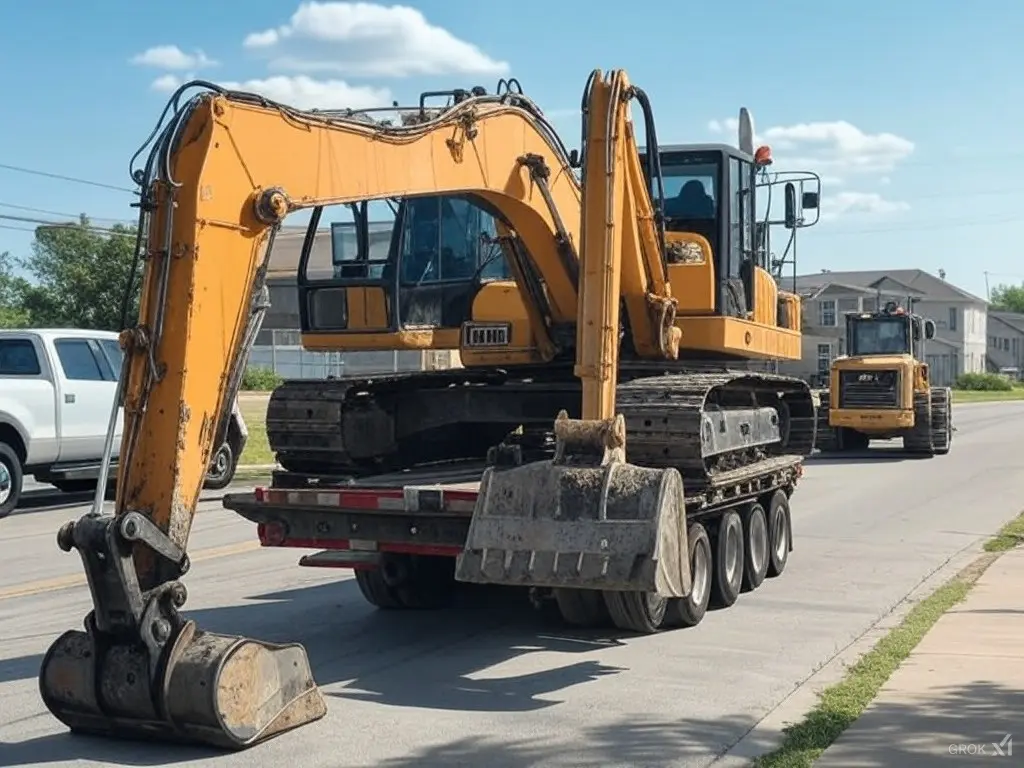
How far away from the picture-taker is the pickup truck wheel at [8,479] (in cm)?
1681

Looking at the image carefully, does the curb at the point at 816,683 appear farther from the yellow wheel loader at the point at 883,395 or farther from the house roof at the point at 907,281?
the house roof at the point at 907,281

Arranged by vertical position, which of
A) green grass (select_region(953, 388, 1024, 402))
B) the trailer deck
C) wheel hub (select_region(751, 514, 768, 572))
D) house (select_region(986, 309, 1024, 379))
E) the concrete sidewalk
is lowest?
the concrete sidewalk

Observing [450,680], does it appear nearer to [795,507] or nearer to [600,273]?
A: [600,273]

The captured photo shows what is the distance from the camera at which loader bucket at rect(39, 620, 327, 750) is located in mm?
6355

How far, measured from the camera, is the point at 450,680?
26.9ft

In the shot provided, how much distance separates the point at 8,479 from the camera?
55.5 ft

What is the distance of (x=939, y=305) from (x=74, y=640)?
333 ft

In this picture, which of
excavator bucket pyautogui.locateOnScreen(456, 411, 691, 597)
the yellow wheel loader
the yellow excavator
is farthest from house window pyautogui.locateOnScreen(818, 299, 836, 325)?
excavator bucket pyautogui.locateOnScreen(456, 411, 691, 597)

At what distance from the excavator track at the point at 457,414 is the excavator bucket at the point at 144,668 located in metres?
3.66

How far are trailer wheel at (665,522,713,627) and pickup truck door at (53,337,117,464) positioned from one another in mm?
10125

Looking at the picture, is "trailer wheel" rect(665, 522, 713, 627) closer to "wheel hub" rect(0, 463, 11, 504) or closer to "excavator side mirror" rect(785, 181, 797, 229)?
"excavator side mirror" rect(785, 181, 797, 229)

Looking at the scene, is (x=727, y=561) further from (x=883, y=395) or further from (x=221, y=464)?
(x=883, y=395)

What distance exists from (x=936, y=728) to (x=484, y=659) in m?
2.97

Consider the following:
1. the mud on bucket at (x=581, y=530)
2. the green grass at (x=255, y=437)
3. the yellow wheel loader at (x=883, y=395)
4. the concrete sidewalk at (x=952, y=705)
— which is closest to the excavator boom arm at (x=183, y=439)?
the mud on bucket at (x=581, y=530)
